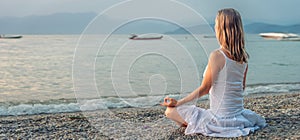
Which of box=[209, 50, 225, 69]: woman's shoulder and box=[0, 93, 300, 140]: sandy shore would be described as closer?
box=[209, 50, 225, 69]: woman's shoulder

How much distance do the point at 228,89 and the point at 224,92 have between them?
7 centimetres

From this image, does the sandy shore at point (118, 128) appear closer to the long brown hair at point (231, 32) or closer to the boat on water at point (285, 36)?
the long brown hair at point (231, 32)

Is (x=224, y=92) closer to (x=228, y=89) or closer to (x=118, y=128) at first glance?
(x=228, y=89)

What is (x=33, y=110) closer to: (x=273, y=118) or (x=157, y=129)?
(x=157, y=129)

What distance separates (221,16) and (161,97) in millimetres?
6547

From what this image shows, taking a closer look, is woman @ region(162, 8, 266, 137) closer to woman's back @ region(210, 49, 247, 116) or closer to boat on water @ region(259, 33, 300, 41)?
woman's back @ region(210, 49, 247, 116)

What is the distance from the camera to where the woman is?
14.0ft

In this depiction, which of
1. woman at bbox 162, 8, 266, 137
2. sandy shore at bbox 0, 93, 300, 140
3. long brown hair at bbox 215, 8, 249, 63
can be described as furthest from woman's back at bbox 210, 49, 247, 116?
sandy shore at bbox 0, 93, 300, 140

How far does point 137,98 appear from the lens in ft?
34.0

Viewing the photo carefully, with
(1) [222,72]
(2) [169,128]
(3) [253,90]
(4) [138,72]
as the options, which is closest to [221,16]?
(1) [222,72]

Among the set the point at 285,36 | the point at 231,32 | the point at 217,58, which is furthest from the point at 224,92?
the point at 285,36

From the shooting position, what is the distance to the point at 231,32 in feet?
13.9

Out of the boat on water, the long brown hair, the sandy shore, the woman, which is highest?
the boat on water

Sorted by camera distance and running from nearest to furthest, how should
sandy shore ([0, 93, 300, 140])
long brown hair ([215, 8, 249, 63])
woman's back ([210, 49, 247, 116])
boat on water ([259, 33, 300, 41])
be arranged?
Answer: long brown hair ([215, 8, 249, 63]) → woman's back ([210, 49, 247, 116]) → sandy shore ([0, 93, 300, 140]) → boat on water ([259, 33, 300, 41])
